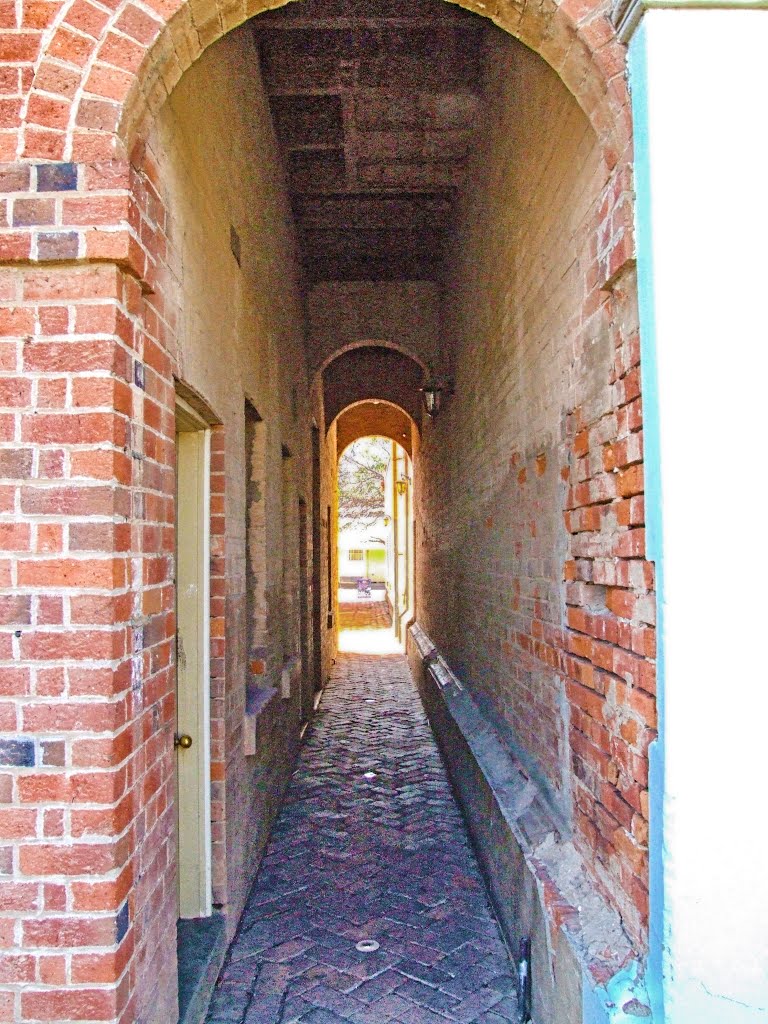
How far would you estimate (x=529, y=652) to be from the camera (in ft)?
12.6

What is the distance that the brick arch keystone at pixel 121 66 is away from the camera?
80.3 inches

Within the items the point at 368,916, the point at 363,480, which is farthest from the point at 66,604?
the point at 363,480

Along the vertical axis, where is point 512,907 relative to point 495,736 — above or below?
below

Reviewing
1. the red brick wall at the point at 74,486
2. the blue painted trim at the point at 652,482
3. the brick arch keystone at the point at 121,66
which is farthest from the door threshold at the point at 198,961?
the brick arch keystone at the point at 121,66

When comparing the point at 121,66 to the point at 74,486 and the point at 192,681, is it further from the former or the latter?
the point at 192,681

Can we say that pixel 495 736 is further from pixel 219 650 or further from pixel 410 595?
pixel 410 595

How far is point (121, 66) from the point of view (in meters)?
2.07

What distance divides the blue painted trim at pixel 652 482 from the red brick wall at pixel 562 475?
0.13 metres

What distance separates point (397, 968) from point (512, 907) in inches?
22.9

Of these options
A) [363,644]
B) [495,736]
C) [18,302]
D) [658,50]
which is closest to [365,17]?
[658,50]

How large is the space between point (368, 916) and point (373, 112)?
5.26m

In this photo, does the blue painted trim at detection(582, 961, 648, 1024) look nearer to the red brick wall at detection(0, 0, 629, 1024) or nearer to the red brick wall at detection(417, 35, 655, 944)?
the red brick wall at detection(417, 35, 655, 944)

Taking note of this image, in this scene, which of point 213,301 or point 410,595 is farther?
point 410,595

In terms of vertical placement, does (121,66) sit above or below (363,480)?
below
